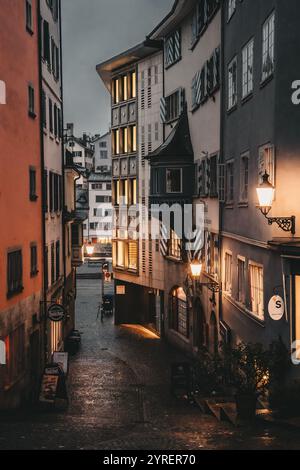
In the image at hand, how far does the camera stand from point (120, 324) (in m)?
48.1

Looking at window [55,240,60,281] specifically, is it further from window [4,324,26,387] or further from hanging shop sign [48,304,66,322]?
window [4,324,26,387]

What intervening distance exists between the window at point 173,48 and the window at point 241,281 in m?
16.4

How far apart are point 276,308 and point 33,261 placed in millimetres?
11498

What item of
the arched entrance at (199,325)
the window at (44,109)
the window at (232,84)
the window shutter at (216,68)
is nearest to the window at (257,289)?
the window at (232,84)

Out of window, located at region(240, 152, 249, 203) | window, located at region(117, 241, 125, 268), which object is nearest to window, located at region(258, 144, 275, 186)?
window, located at region(240, 152, 249, 203)

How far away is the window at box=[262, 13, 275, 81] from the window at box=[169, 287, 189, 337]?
19.0 m

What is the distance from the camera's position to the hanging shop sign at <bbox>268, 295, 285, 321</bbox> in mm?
17625

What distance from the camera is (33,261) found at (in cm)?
2642

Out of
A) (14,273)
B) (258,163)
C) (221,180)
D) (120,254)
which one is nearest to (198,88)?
(221,180)

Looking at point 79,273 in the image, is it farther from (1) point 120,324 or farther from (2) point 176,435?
(2) point 176,435

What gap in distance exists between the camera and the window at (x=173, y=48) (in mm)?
35594

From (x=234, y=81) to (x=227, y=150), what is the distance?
253cm

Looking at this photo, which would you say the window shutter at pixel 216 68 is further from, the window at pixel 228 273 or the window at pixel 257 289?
the window at pixel 257 289

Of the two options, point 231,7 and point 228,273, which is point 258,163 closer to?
point 228,273
